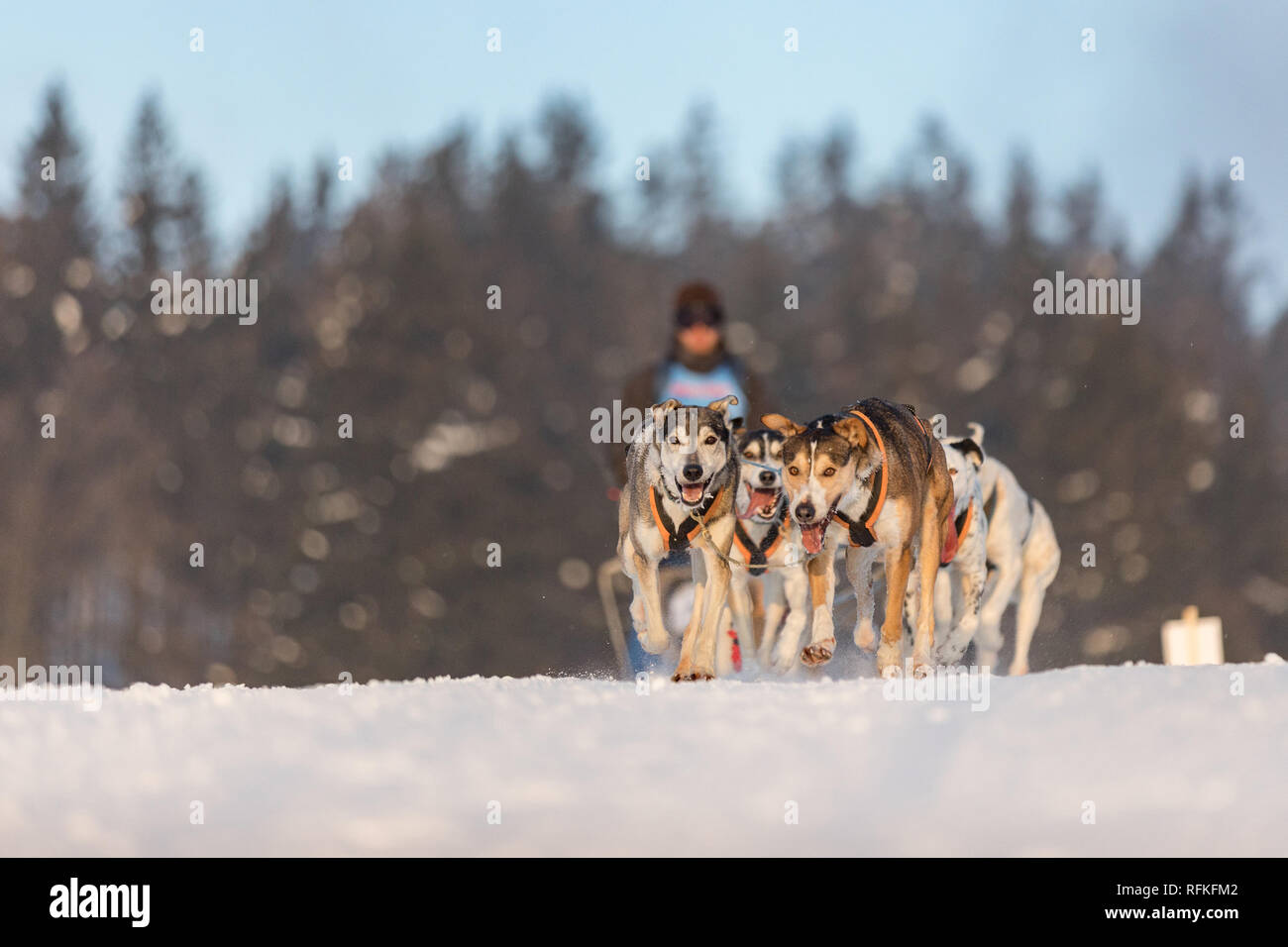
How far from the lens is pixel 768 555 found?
646 cm

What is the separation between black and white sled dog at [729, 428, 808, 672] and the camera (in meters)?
5.92

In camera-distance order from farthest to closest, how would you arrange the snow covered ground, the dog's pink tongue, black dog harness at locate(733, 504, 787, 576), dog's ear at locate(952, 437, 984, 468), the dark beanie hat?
the dark beanie hat → dog's ear at locate(952, 437, 984, 468) → black dog harness at locate(733, 504, 787, 576) → the dog's pink tongue → the snow covered ground

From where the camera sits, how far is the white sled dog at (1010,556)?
729 cm

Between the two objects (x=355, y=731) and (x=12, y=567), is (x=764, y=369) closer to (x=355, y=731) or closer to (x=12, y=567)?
(x=12, y=567)

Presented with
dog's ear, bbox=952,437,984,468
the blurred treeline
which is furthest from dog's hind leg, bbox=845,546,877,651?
the blurred treeline

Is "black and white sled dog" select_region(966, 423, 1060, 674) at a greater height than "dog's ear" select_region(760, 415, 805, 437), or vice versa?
"dog's ear" select_region(760, 415, 805, 437)

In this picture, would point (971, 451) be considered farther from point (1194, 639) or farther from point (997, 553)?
point (1194, 639)

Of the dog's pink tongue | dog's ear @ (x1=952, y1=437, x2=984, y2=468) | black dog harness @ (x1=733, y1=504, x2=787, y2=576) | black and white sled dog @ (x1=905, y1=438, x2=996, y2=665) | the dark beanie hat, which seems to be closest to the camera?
the dog's pink tongue

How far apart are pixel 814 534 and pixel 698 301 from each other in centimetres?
203

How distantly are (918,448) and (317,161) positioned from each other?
36.2m

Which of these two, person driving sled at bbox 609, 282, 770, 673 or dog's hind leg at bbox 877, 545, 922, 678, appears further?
person driving sled at bbox 609, 282, 770, 673

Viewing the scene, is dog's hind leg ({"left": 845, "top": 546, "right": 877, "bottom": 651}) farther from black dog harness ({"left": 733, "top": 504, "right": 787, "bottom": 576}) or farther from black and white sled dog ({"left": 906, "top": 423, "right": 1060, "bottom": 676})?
black and white sled dog ({"left": 906, "top": 423, "right": 1060, "bottom": 676})

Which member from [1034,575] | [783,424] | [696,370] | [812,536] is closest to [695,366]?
[696,370]

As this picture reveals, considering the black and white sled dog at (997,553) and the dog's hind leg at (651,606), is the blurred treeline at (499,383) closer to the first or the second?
the black and white sled dog at (997,553)
